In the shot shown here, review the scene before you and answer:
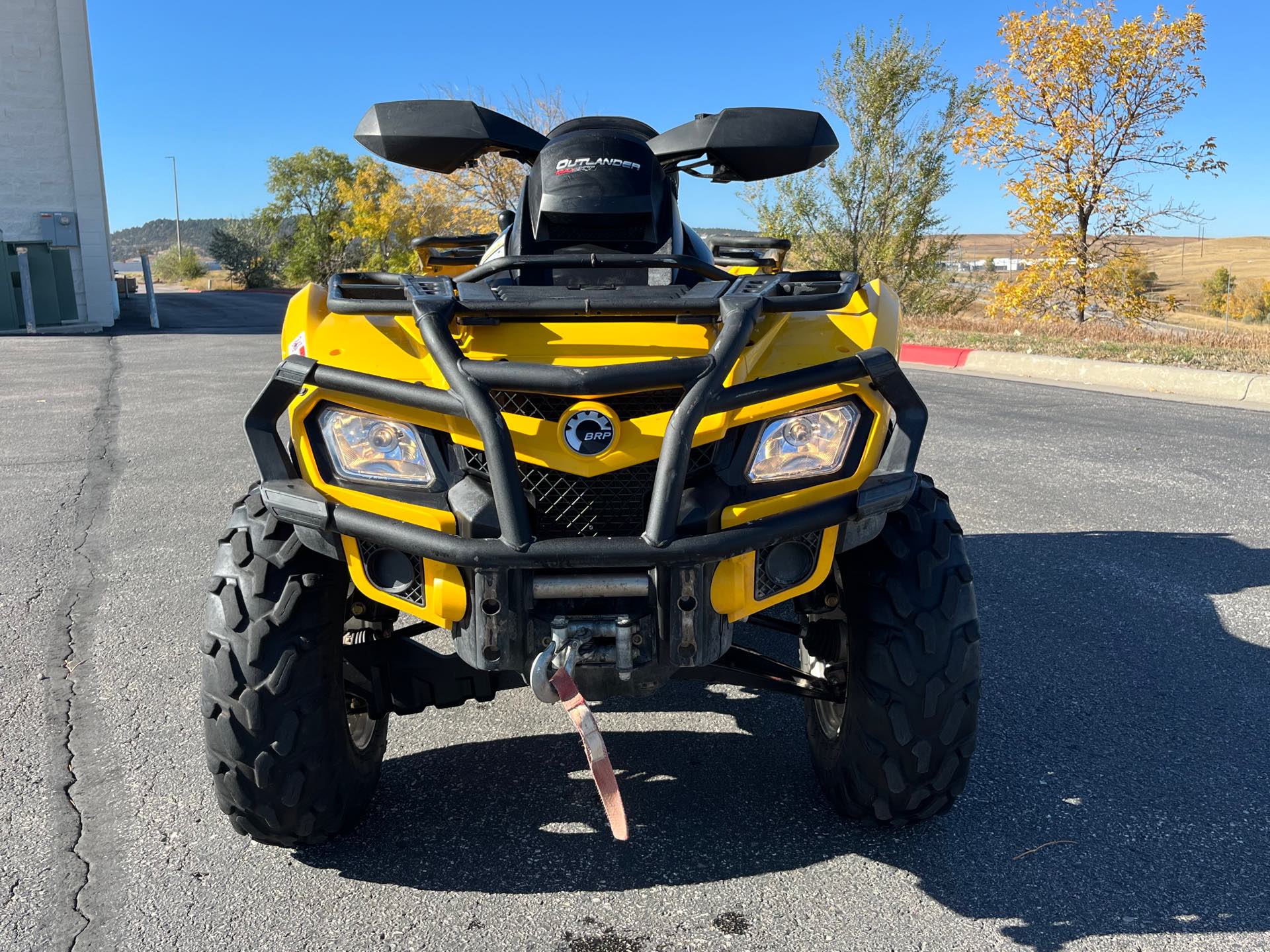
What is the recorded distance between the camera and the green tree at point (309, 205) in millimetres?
71062

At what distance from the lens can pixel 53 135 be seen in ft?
82.0

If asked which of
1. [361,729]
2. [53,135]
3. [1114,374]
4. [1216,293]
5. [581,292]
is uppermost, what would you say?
→ [53,135]

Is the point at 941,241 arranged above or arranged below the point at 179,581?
above

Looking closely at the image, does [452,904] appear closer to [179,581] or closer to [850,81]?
[179,581]

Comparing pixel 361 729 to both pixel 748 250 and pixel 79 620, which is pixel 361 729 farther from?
pixel 748 250

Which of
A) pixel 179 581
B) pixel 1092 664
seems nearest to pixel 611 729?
pixel 1092 664

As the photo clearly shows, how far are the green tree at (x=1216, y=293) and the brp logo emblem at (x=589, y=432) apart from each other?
62.0 metres

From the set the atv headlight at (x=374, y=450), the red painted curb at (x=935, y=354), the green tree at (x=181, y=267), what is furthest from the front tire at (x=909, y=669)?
the green tree at (x=181, y=267)

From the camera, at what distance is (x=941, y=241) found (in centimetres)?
2494

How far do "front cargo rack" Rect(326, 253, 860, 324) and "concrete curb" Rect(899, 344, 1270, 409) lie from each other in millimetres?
6404

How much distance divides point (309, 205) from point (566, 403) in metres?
76.7

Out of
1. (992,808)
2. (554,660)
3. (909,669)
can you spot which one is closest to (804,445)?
(909,669)

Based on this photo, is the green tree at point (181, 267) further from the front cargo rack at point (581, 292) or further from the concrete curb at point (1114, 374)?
the front cargo rack at point (581, 292)

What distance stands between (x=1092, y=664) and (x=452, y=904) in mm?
2539
